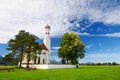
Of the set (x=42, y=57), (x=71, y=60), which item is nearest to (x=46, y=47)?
(x=42, y=57)

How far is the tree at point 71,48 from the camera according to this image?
2899 inches

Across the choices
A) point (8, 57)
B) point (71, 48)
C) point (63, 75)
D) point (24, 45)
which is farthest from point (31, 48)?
point (63, 75)

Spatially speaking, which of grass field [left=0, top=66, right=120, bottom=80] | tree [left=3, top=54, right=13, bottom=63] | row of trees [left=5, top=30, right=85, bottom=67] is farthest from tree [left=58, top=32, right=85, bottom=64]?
grass field [left=0, top=66, right=120, bottom=80]

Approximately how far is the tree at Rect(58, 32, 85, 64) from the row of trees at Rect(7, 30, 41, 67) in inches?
503

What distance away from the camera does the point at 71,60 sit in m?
75.8

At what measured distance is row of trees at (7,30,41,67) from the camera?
62.9 metres

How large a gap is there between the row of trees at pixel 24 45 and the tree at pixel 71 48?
12768mm

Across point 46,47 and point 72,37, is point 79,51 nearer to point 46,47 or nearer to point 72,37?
point 72,37

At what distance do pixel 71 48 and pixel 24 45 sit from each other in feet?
53.8

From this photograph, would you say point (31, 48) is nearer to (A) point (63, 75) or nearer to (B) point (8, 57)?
(B) point (8, 57)

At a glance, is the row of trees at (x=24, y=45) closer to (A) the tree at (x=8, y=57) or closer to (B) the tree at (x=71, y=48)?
(A) the tree at (x=8, y=57)

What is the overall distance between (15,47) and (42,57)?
18100 millimetres

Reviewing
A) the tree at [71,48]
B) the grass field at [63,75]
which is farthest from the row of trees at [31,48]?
the grass field at [63,75]

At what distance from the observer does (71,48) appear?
240 feet
